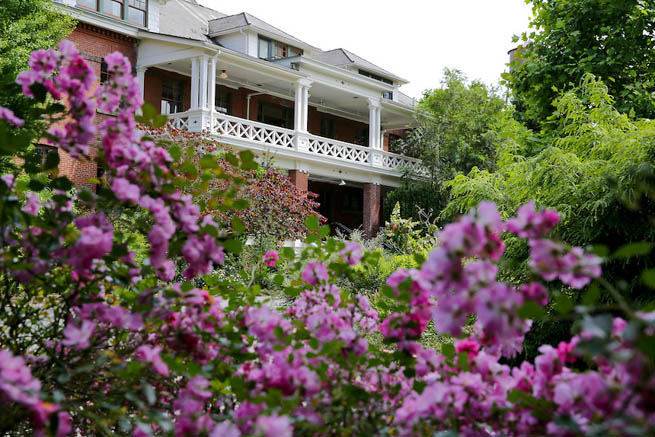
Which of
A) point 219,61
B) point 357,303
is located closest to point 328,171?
point 219,61

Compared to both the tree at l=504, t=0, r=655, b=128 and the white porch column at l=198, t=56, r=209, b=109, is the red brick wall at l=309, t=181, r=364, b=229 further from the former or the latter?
the tree at l=504, t=0, r=655, b=128

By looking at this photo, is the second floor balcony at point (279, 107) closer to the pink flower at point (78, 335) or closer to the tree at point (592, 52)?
the tree at point (592, 52)

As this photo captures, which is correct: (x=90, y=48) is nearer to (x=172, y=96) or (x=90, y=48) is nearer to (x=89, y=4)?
(x=89, y=4)

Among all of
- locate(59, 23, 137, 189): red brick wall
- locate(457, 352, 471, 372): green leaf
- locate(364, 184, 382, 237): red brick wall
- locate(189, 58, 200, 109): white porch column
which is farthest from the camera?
locate(364, 184, 382, 237): red brick wall

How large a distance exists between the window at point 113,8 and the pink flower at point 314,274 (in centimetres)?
1730

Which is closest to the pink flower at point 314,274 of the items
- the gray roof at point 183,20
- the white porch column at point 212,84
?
the white porch column at point 212,84

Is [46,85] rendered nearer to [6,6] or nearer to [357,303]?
[357,303]

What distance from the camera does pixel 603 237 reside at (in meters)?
4.89

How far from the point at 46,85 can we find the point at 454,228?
1515 millimetres

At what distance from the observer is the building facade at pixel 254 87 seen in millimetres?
17031

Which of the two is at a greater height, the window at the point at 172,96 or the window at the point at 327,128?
the window at the point at 327,128

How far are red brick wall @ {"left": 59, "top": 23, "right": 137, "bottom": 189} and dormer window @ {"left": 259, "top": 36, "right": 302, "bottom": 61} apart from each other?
5.32 meters

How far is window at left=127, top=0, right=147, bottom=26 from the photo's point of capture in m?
17.7

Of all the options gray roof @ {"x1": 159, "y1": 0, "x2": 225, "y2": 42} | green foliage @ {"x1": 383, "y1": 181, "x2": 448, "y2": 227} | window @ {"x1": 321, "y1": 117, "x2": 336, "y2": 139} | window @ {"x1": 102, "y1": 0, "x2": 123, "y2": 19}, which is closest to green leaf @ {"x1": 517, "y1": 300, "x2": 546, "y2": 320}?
window @ {"x1": 102, "y1": 0, "x2": 123, "y2": 19}
